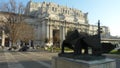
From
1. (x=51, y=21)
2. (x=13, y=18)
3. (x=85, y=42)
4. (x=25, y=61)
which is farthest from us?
(x=51, y=21)

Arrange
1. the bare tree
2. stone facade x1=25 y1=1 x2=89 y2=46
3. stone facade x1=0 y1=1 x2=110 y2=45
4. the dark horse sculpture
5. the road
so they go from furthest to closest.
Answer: stone facade x1=25 y1=1 x2=89 y2=46 < stone facade x1=0 y1=1 x2=110 y2=45 < the bare tree < the road < the dark horse sculpture

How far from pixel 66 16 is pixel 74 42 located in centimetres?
10814

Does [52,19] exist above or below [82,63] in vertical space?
above

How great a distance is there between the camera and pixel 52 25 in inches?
4058

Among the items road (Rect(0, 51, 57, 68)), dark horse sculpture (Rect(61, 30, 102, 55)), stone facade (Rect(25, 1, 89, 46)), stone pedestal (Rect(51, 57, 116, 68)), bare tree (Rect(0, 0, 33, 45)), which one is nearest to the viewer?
stone pedestal (Rect(51, 57, 116, 68))

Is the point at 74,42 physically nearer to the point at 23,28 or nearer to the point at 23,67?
the point at 23,67

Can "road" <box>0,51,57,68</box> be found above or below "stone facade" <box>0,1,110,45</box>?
below

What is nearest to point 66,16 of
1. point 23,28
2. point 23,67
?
point 23,28

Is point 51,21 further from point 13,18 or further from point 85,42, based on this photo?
point 85,42

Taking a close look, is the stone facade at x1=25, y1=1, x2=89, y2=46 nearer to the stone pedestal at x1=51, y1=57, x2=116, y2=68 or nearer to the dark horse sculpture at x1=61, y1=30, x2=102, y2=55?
the stone pedestal at x1=51, y1=57, x2=116, y2=68

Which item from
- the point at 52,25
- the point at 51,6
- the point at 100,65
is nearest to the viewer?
the point at 100,65

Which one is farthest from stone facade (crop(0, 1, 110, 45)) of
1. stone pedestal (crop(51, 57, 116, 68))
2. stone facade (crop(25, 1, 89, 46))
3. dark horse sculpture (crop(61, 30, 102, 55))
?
dark horse sculpture (crop(61, 30, 102, 55))

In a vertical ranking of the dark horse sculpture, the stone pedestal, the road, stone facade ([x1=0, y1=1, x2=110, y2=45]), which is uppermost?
stone facade ([x1=0, y1=1, x2=110, y2=45])

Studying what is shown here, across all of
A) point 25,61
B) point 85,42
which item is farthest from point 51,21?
point 85,42
